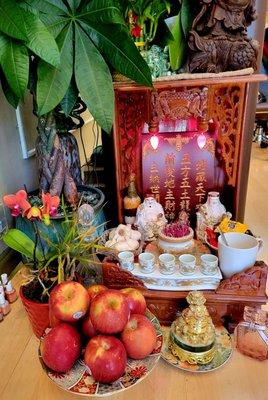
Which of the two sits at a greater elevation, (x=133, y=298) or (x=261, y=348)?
(x=133, y=298)

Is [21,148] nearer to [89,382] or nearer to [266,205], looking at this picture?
[89,382]

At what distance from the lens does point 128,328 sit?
0.84 metres

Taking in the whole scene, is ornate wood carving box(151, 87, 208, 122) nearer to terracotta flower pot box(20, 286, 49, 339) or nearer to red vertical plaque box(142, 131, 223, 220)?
red vertical plaque box(142, 131, 223, 220)

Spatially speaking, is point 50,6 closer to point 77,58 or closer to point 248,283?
point 77,58

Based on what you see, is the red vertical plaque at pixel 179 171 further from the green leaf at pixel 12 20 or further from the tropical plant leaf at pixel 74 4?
the green leaf at pixel 12 20

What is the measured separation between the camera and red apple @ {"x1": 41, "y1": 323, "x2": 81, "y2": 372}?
2.59 ft

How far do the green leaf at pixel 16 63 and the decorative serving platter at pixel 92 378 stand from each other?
86 cm

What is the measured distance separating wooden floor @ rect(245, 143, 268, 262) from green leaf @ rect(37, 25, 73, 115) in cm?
124

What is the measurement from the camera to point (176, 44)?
131 centimetres

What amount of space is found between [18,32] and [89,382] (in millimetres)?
994

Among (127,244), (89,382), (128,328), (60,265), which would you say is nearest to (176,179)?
(127,244)

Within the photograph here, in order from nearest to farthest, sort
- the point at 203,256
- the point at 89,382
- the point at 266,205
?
the point at 89,382, the point at 203,256, the point at 266,205

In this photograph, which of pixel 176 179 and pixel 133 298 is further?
pixel 176 179

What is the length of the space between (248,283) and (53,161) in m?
0.93
